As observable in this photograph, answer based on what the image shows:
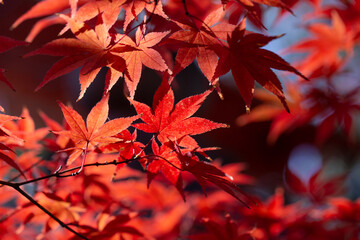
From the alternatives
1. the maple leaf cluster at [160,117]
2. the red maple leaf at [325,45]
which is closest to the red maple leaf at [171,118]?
the maple leaf cluster at [160,117]

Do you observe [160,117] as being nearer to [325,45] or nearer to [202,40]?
[202,40]

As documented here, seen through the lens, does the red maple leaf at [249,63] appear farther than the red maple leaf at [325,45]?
No

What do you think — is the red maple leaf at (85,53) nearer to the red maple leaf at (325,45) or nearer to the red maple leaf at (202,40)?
the red maple leaf at (202,40)

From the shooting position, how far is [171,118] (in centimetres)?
53

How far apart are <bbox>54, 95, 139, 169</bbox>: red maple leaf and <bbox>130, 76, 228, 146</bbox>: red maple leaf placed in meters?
0.04

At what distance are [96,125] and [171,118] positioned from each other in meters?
0.12

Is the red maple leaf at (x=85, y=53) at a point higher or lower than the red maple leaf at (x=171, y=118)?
higher

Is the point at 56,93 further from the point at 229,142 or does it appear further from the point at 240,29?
the point at 240,29

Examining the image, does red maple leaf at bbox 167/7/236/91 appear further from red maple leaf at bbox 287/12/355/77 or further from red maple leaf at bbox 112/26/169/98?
red maple leaf at bbox 287/12/355/77

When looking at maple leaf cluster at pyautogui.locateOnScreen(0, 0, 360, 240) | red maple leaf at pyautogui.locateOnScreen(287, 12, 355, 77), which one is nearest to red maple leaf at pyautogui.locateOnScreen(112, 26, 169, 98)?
maple leaf cluster at pyautogui.locateOnScreen(0, 0, 360, 240)

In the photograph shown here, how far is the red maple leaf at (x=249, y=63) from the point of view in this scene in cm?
49

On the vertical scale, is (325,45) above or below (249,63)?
below

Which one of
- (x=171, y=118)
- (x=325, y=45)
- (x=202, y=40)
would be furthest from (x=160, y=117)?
(x=325, y=45)

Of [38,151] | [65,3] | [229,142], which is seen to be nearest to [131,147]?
[65,3]
